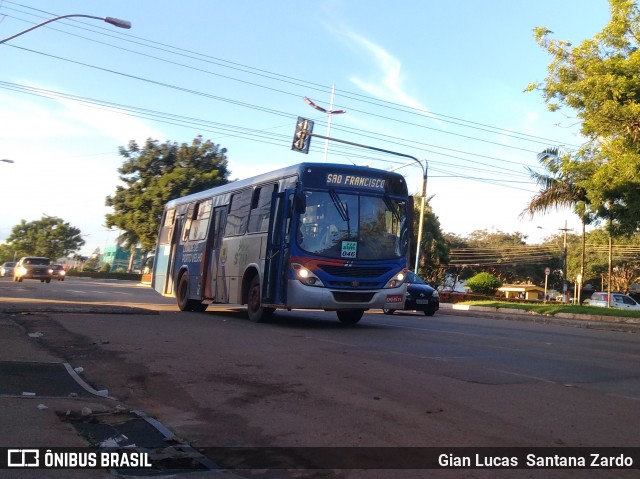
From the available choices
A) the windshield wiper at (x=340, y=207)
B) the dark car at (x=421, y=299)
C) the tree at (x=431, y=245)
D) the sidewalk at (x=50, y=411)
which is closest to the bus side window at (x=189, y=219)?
the windshield wiper at (x=340, y=207)

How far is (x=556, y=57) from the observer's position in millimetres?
21875

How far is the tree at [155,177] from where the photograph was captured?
38.8m

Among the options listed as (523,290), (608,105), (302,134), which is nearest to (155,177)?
(302,134)

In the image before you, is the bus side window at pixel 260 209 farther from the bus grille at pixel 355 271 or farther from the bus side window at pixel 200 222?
the bus side window at pixel 200 222

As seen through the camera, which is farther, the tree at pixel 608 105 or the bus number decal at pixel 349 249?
the tree at pixel 608 105

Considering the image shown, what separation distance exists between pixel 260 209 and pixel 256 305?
2207 millimetres

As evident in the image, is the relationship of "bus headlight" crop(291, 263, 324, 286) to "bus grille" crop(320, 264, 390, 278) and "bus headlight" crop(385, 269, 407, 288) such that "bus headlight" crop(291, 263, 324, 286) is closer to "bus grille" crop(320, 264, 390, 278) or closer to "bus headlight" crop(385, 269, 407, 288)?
"bus grille" crop(320, 264, 390, 278)

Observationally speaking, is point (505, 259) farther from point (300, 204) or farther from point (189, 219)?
point (300, 204)

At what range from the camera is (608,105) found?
18844 millimetres

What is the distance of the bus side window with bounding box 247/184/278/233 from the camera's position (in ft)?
45.1

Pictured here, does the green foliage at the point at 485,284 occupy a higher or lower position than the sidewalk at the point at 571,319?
higher

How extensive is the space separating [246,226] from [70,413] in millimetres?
9395

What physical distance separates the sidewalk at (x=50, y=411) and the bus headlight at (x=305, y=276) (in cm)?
513
